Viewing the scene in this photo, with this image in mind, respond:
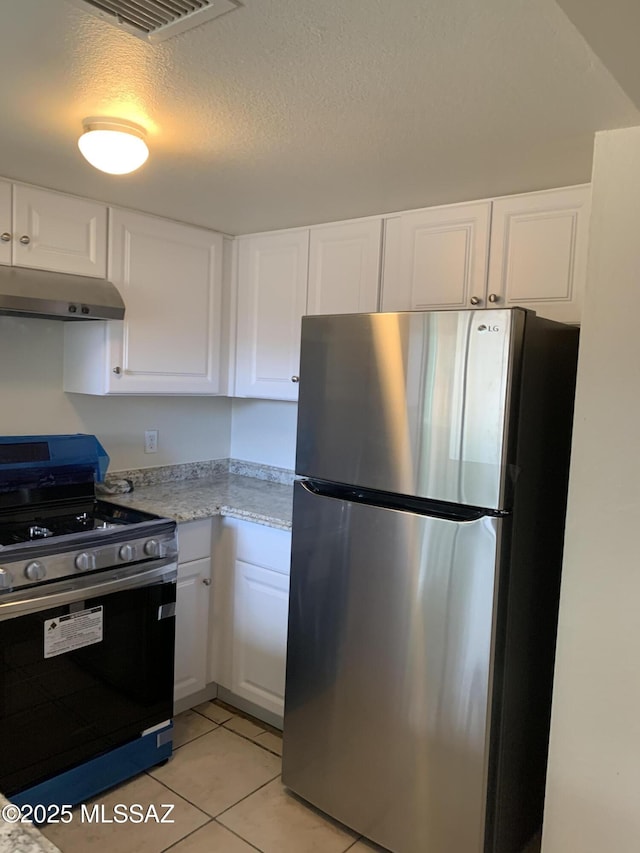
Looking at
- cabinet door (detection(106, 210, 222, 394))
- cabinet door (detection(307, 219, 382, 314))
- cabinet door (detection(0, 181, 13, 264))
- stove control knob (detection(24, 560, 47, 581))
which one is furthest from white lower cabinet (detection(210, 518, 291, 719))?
cabinet door (detection(0, 181, 13, 264))

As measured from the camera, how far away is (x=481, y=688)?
165 cm

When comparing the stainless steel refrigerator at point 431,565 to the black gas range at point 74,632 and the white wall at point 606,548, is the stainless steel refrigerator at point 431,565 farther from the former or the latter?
the black gas range at point 74,632

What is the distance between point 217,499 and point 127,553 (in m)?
0.62

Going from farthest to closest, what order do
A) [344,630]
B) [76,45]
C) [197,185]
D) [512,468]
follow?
[197,185]
[344,630]
[512,468]
[76,45]

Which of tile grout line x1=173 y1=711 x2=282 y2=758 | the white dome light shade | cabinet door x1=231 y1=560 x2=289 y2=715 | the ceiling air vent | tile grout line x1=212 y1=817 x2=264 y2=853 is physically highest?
the ceiling air vent

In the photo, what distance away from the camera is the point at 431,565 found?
172 cm

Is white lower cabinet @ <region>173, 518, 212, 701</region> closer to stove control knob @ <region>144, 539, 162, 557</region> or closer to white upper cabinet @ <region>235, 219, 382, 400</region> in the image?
stove control knob @ <region>144, 539, 162, 557</region>

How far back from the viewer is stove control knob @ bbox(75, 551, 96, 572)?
1.98m

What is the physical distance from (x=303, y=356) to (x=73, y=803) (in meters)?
1.63

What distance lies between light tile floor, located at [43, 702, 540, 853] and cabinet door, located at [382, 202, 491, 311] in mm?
1780

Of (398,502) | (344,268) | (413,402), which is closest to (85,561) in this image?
(398,502)

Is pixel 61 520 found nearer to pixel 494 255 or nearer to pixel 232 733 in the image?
pixel 232 733

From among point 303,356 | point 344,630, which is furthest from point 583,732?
point 303,356

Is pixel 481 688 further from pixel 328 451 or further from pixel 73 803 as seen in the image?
pixel 73 803
